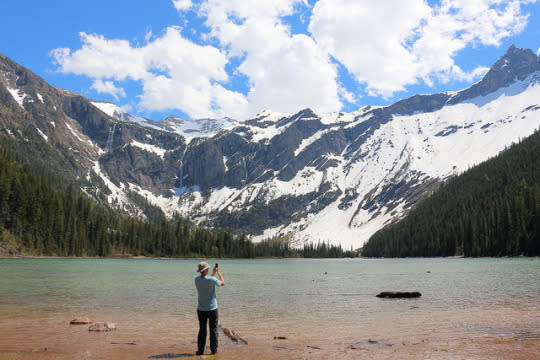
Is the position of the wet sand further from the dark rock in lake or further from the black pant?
the dark rock in lake

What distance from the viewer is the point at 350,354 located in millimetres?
16609

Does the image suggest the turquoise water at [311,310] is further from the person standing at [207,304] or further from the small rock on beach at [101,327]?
the person standing at [207,304]

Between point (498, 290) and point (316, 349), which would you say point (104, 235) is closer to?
point (498, 290)

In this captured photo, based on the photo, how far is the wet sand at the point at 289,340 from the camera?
1631cm

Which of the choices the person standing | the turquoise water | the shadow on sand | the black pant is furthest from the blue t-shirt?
the turquoise water

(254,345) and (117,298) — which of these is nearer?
(254,345)

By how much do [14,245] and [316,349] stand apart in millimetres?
136313

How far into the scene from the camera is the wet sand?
16.3 metres

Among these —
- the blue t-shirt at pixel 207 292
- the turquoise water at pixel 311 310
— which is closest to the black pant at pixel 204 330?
the blue t-shirt at pixel 207 292

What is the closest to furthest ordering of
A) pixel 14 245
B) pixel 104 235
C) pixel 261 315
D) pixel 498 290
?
pixel 261 315, pixel 498 290, pixel 14 245, pixel 104 235

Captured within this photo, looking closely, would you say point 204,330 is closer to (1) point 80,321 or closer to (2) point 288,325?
Answer: (2) point 288,325

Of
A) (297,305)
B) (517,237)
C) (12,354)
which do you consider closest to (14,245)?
(297,305)

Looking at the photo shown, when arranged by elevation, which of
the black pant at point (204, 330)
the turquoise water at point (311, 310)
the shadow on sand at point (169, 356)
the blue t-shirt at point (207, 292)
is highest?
the blue t-shirt at point (207, 292)

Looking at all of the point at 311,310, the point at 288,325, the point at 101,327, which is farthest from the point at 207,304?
the point at 311,310
